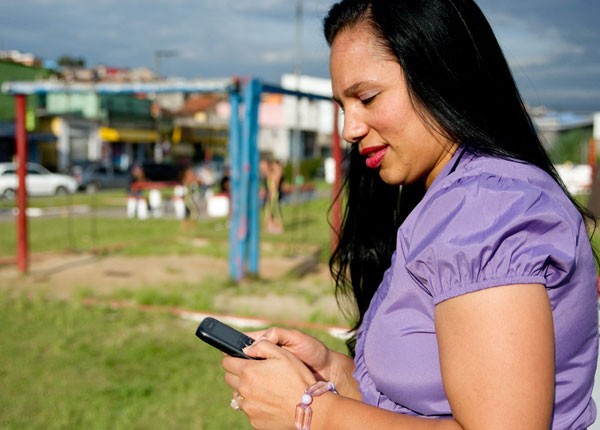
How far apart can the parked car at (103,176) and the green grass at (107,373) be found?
24.8m

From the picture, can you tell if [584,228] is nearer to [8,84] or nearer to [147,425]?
[147,425]

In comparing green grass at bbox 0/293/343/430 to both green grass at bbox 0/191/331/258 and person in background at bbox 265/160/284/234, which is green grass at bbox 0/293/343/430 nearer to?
green grass at bbox 0/191/331/258

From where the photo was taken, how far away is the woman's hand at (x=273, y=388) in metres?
1.21

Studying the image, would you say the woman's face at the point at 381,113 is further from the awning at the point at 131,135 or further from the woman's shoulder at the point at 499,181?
the awning at the point at 131,135

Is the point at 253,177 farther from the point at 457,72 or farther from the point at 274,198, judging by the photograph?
the point at 274,198

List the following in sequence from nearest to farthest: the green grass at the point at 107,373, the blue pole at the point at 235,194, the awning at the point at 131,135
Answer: the green grass at the point at 107,373, the blue pole at the point at 235,194, the awning at the point at 131,135

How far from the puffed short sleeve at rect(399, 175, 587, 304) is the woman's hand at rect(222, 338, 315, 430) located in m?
0.29

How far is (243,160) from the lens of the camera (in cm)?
770

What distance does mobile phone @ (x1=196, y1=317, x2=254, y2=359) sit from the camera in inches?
54.5

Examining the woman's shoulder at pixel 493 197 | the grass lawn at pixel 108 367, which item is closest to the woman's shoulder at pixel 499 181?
the woman's shoulder at pixel 493 197

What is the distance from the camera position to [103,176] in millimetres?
30734

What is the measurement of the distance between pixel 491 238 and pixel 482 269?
0.05 m

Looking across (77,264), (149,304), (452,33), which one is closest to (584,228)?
(452,33)

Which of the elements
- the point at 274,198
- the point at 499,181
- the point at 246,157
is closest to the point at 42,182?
the point at 274,198
